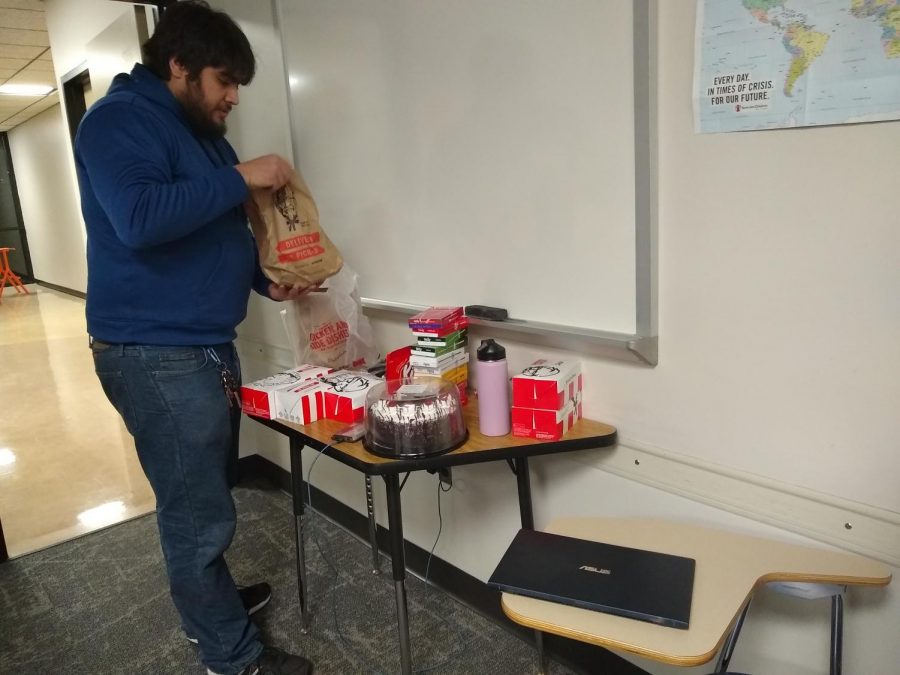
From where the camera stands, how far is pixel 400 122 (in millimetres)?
1736

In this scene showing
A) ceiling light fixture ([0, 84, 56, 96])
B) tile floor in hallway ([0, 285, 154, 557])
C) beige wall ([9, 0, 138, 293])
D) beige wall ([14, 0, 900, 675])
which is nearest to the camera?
beige wall ([14, 0, 900, 675])

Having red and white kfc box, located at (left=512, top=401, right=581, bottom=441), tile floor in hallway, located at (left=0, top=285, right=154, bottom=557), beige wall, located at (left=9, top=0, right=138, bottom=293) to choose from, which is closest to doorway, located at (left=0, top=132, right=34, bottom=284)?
beige wall, located at (left=9, top=0, right=138, bottom=293)

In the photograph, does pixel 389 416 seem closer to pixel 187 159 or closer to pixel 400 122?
pixel 187 159

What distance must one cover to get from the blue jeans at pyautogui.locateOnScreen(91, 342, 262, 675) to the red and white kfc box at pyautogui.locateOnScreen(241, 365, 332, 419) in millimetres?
53

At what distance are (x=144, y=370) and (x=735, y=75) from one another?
52.0 inches

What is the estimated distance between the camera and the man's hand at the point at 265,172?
1.45m

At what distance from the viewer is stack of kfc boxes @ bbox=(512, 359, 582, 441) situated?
1.32 m

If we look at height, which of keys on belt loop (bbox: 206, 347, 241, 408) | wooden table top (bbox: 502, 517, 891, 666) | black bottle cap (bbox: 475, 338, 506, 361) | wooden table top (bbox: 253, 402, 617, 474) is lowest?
wooden table top (bbox: 502, 517, 891, 666)

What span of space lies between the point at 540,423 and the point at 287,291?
2.54 feet

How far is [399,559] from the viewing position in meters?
1.37

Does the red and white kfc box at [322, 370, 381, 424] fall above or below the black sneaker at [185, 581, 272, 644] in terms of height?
above

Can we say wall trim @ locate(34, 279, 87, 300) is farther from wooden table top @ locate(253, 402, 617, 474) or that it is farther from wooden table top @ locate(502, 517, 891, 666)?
wooden table top @ locate(502, 517, 891, 666)

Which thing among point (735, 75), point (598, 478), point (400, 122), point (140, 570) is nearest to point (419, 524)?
point (598, 478)

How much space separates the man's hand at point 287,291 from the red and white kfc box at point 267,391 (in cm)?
21
